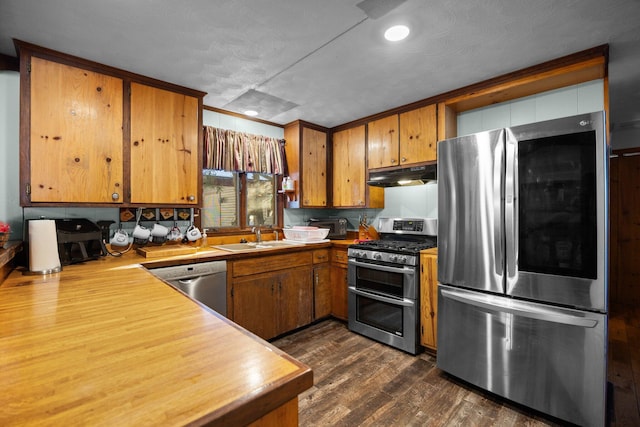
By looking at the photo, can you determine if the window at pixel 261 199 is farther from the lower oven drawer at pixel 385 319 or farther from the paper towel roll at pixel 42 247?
the paper towel roll at pixel 42 247

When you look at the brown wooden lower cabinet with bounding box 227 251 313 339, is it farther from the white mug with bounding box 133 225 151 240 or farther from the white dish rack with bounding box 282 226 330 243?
the white mug with bounding box 133 225 151 240

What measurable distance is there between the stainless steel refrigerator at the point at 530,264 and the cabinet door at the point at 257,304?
1487 mm

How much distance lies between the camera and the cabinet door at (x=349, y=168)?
349 centimetres

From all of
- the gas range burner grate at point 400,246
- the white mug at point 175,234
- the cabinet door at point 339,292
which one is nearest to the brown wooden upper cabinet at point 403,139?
the gas range burner grate at point 400,246

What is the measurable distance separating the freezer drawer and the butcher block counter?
5.76ft

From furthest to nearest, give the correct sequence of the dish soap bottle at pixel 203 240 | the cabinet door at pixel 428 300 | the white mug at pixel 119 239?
1. the dish soap bottle at pixel 203 240
2. the cabinet door at pixel 428 300
3. the white mug at pixel 119 239

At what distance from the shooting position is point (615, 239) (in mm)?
4102

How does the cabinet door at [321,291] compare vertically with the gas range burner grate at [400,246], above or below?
below

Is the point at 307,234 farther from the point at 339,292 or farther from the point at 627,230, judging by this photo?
the point at 627,230

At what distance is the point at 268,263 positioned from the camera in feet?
9.18

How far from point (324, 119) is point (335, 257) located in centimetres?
159

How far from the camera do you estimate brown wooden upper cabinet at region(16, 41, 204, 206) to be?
1929 mm

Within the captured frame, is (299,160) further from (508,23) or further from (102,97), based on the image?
(508,23)

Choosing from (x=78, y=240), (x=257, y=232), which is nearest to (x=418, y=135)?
(x=257, y=232)
